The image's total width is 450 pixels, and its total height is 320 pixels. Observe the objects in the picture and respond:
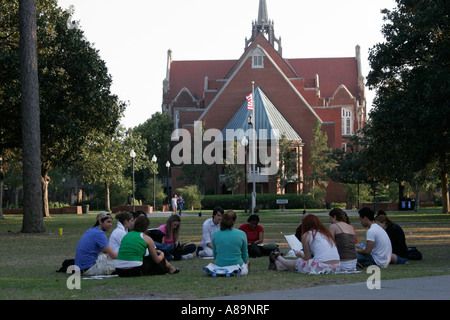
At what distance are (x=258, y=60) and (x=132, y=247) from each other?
69.8 m

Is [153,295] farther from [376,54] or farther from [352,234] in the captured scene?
[376,54]

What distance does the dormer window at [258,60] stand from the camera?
80.2 metres

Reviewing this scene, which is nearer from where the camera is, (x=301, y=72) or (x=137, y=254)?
(x=137, y=254)

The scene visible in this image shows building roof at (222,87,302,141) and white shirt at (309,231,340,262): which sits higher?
building roof at (222,87,302,141)

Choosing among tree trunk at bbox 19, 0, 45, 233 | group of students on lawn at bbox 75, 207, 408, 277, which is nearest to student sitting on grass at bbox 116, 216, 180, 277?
group of students on lawn at bbox 75, 207, 408, 277

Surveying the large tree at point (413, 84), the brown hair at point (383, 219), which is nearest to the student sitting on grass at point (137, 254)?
the brown hair at point (383, 219)

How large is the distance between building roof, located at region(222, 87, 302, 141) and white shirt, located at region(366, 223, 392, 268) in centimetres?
5677

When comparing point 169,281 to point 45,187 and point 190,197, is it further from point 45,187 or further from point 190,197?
point 190,197

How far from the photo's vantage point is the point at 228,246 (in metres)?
12.4

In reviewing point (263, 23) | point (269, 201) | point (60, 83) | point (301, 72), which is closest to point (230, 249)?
point (60, 83)

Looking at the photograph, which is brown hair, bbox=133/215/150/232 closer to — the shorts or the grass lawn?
the grass lawn

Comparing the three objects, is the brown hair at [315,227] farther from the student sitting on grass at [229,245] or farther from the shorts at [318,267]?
the student sitting on grass at [229,245]

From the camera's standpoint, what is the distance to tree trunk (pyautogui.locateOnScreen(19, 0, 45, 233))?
2694 cm

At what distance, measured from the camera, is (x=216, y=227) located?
16.9m
